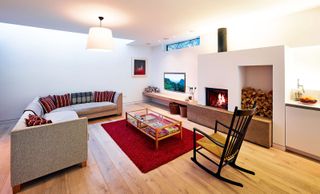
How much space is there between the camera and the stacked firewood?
309 centimetres

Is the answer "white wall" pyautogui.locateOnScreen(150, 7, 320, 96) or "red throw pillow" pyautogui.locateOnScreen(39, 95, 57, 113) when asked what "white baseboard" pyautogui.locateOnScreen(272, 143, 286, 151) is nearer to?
"white wall" pyautogui.locateOnScreen(150, 7, 320, 96)

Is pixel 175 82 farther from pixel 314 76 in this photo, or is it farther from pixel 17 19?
pixel 17 19

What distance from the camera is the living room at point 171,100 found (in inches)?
79.9

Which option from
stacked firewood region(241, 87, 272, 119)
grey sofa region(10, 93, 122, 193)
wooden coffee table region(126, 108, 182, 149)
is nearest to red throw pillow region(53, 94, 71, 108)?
wooden coffee table region(126, 108, 182, 149)

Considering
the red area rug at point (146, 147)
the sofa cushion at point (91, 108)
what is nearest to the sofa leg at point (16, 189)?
the red area rug at point (146, 147)

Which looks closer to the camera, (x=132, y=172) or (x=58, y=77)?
(x=132, y=172)

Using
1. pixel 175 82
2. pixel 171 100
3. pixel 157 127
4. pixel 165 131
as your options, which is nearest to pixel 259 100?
→ pixel 165 131

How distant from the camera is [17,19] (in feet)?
10.7

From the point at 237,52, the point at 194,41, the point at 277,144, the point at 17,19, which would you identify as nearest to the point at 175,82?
the point at 194,41

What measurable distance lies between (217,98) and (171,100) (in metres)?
1.69

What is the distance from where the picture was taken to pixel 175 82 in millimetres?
5844

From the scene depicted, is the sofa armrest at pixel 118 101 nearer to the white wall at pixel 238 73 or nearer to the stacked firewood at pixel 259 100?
the white wall at pixel 238 73

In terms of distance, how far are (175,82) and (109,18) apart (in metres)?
3.29

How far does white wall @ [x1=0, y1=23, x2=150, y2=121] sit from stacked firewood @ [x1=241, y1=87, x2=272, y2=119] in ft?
14.9
